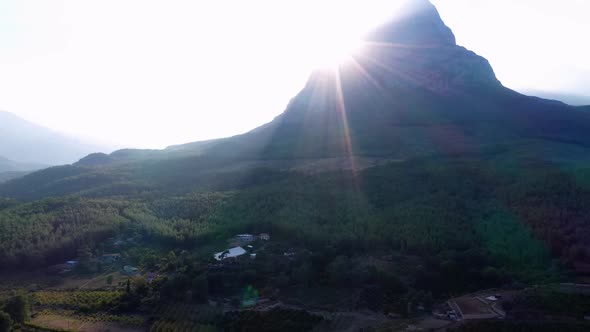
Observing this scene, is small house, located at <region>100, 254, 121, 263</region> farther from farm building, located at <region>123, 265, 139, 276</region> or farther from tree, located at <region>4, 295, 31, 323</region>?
tree, located at <region>4, 295, 31, 323</region>

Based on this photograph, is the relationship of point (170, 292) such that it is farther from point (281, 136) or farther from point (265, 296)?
point (281, 136)

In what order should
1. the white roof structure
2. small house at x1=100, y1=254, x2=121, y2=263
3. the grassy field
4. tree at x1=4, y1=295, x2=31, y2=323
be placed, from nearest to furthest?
the grassy field
tree at x1=4, y1=295, x2=31, y2=323
the white roof structure
small house at x1=100, y1=254, x2=121, y2=263

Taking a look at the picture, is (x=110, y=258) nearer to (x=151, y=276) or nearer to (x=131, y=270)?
(x=131, y=270)

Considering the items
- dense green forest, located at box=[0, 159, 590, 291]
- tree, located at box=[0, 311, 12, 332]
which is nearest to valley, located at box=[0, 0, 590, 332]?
tree, located at box=[0, 311, 12, 332]

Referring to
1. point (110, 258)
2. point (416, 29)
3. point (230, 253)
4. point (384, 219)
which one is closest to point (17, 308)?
point (110, 258)

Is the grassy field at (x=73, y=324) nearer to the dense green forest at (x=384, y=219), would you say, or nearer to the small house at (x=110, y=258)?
the small house at (x=110, y=258)

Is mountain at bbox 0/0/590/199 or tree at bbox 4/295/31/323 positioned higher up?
mountain at bbox 0/0/590/199

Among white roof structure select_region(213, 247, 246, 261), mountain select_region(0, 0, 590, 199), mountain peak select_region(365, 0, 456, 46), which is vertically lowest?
white roof structure select_region(213, 247, 246, 261)

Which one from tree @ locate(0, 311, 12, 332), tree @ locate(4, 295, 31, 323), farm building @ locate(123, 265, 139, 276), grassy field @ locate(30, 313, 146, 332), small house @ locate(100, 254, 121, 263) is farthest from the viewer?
small house @ locate(100, 254, 121, 263)
